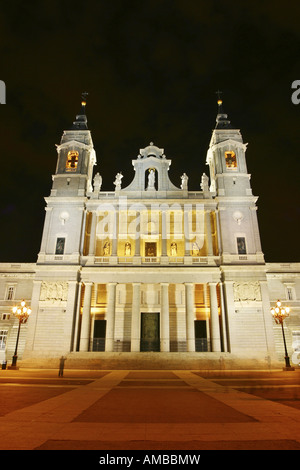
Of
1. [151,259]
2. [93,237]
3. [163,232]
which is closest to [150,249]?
[151,259]

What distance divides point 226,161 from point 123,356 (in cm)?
2654

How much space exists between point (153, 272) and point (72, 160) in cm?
1852

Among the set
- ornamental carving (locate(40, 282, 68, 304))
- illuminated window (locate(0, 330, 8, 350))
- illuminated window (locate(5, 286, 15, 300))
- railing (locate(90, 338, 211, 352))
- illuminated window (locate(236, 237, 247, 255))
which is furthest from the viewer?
illuminated window (locate(5, 286, 15, 300))

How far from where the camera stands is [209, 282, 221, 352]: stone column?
95.6 ft

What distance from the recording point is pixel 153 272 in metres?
31.9

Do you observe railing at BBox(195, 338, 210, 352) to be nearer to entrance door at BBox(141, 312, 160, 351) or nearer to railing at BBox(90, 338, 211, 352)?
railing at BBox(90, 338, 211, 352)

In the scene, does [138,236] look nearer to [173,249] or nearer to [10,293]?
[173,249]

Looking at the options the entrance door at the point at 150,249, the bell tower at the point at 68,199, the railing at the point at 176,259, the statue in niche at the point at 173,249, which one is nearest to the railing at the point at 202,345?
the railing at the point at 176,259

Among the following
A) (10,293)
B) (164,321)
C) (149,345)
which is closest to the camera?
(164,321)

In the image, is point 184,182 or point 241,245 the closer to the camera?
point 241,245

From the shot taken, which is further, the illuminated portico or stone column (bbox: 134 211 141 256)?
stone column (bbox: 134 211 141 256)

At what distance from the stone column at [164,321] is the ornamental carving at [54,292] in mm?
10264

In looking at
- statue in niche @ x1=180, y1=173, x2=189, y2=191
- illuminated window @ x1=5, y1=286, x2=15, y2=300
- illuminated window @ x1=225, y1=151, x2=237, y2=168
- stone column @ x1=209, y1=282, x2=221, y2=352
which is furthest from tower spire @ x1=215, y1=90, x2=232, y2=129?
illuminated window @ x1=5, y1=286, x2=15, y2=300

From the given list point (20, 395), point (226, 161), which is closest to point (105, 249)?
point (226, 161)
